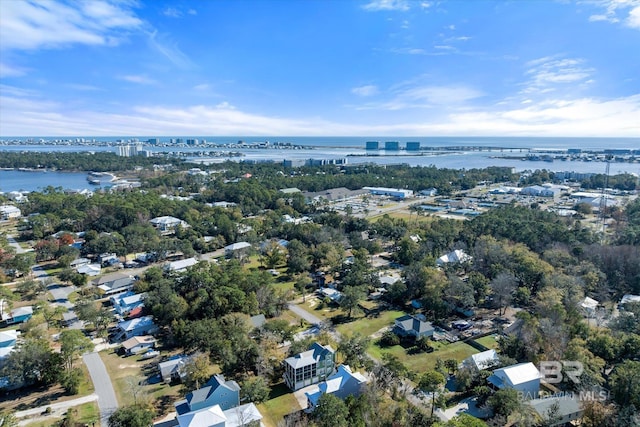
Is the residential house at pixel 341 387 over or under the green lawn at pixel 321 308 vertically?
over

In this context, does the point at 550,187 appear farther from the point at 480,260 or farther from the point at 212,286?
the point at 212,286

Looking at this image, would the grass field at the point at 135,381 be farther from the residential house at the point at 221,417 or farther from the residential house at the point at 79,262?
the residential house at the point at 79,262

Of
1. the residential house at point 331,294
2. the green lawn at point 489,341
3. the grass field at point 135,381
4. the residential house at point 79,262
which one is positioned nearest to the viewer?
the grass field at point 135,381

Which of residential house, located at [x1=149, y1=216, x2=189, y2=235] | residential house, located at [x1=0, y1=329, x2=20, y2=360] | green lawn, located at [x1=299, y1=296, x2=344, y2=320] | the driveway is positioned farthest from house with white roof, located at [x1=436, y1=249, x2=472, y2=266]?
residential house, located at [x1=149, y1=216, x2=189, y2=235]

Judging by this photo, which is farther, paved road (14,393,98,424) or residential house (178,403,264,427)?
paved road (14,393,98,424)

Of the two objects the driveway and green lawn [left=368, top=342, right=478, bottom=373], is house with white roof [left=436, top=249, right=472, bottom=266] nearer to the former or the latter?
green lawn [left=368, top=342, right=478, bottom=373]

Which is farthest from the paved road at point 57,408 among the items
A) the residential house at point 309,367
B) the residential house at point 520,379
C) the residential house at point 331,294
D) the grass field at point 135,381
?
the residential house at point 520,379

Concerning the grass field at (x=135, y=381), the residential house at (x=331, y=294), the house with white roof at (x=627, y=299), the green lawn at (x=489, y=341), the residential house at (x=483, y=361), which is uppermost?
the house with white roof at (x=627, y=299)

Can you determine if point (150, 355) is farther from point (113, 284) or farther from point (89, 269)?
point (89, 269)
